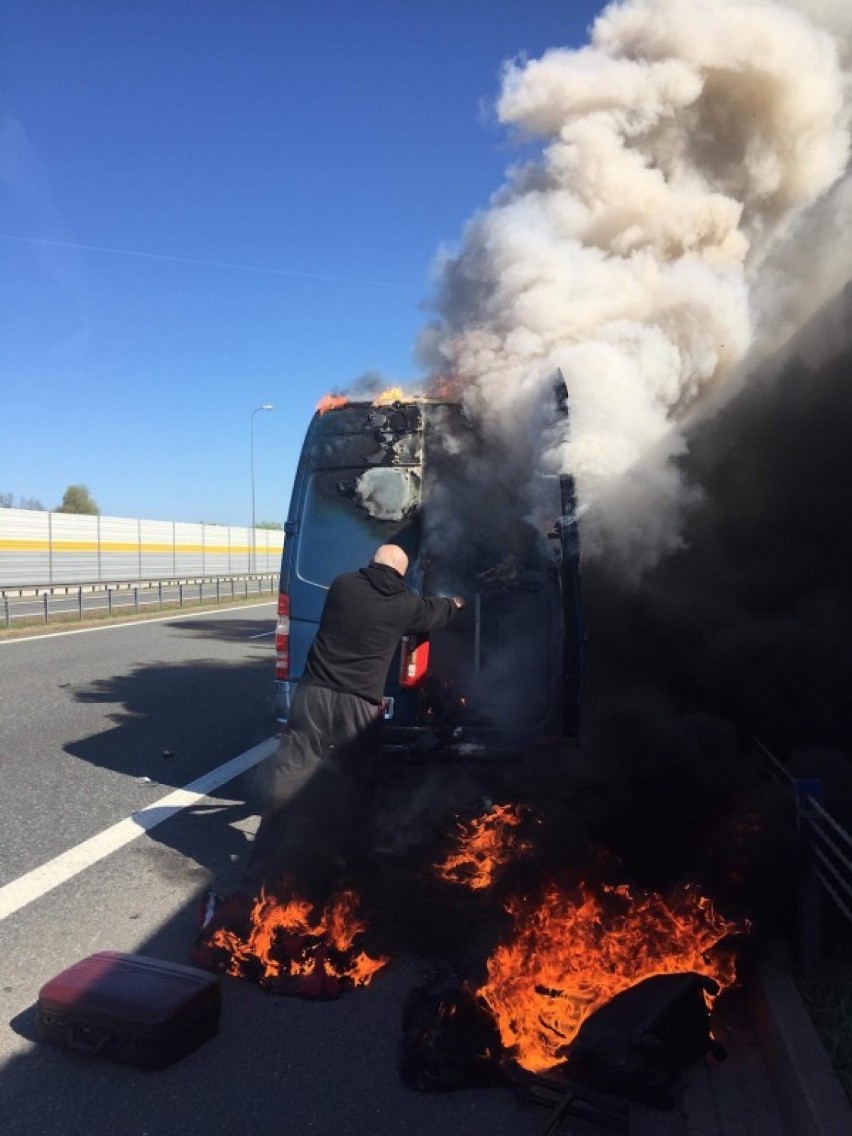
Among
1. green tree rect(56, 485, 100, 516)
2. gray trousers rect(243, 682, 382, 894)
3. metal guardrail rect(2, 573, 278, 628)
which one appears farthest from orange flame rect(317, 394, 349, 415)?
green tree rect(56, 485, 100, 516)

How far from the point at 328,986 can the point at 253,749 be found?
457 cm

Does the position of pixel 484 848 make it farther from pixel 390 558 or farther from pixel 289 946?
pixel 390 558

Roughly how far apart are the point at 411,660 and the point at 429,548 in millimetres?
691

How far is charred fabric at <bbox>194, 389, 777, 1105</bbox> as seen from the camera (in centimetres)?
311

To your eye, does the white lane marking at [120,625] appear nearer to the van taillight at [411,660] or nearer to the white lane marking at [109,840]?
the white lane marking at [109,840]

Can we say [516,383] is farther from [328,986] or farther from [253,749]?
[253,749]

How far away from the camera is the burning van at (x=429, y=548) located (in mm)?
5164

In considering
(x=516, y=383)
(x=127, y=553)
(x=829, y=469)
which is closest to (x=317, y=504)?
(x=516, y=383)

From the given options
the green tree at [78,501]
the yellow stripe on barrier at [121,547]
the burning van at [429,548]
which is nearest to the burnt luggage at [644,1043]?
the burning van at [429,548]

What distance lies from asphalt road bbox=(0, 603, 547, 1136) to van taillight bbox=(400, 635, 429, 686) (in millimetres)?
1404

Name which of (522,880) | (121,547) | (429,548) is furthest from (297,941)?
(121,547)

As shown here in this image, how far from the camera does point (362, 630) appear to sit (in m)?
4.33

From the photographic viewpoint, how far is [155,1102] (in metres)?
2.87

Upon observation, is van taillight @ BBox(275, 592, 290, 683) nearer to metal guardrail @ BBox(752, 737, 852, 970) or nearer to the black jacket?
the black jacket
